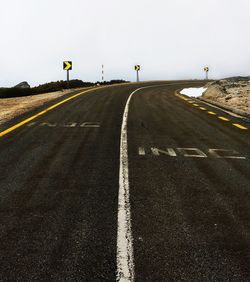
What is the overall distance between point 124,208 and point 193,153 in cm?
347

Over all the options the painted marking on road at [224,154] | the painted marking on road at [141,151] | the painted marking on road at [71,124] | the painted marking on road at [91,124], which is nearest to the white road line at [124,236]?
the painted marking on road at [141,151]

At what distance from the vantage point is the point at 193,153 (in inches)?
305

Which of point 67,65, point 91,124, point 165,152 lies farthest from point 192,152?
point 67,65

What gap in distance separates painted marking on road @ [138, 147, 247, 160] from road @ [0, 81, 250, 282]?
0.07 ft

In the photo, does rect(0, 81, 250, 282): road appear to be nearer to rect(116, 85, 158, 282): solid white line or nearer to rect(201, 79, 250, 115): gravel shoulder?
rect(116, 85, 158, 282): solid white line

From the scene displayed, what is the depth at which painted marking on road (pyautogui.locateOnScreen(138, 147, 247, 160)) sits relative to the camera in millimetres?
7530

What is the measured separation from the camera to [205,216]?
447 cm

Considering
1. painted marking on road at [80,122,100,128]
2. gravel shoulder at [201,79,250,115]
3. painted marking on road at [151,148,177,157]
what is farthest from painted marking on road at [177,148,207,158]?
gravel shoulder at [201,79,250,115]

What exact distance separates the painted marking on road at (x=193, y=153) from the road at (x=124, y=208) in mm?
22

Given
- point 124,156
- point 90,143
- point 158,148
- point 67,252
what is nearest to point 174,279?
point 67,252

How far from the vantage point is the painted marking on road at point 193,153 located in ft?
24.7

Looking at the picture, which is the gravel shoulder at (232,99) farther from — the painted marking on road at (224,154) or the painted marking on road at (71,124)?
the painted marking on road at (224,154)

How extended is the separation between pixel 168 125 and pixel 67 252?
27.2 feet

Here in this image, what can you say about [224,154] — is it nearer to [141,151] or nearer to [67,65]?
[141,151]
